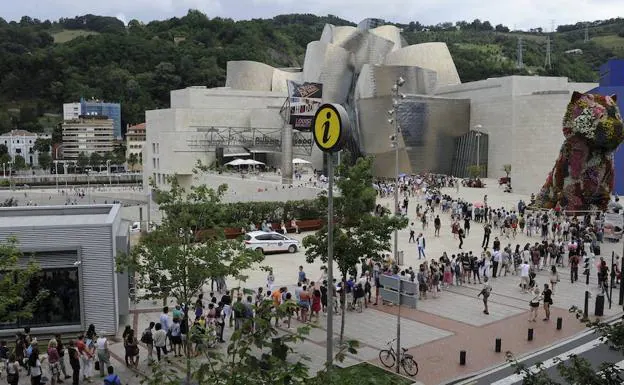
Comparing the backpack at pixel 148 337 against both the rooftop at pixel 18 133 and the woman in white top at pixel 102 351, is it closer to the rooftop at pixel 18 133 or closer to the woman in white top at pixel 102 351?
the woman in white top at pixel 102 351

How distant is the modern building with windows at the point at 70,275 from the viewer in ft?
48.4

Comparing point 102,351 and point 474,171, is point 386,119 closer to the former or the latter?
point 474,171

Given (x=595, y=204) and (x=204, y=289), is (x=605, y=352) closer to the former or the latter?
(x=204, y=289)

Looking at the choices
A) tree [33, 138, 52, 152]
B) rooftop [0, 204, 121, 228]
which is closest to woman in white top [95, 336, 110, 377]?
rooftop [0, 204, 121, 228]

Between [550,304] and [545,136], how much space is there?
34213 mm

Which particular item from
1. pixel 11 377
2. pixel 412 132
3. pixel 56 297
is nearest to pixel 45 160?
pixel 412 132

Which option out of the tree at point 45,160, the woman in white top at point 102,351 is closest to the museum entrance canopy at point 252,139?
the woman in white top at point 102,351

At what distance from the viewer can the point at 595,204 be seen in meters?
32.7

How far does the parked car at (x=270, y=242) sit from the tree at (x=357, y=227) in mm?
10242

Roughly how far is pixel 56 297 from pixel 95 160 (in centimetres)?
10052

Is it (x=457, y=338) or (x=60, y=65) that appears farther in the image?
(x=60, y=65)

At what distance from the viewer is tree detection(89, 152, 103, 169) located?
357 feet

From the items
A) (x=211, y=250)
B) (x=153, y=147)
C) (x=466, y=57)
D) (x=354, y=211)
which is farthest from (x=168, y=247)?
(x=466, y=57)

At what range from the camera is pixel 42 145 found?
11462 centimetres
